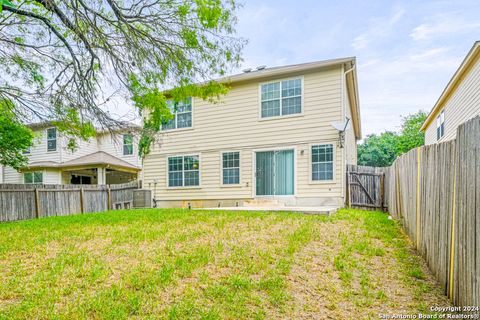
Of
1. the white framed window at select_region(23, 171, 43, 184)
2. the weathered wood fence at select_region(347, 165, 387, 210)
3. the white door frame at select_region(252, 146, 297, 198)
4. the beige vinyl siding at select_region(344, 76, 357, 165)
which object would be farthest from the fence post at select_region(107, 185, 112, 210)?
the beige vinyl siding at select_region(344, 76, 357, 165)

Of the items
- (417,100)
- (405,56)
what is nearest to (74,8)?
(405,56)

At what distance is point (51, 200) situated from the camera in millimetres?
11789

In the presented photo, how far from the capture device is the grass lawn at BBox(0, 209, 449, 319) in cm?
318

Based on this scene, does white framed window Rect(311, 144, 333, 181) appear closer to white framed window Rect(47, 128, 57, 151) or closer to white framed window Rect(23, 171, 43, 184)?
white framed window Rect(47, 128, 57, 151)

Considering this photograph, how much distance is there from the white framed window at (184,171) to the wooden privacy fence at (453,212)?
9.56 metres

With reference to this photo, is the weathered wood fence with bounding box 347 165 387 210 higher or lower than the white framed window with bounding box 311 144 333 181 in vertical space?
lower

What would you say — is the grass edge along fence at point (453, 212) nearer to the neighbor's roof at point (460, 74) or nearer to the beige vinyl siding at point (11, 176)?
the neighbor's roof at point (460, 74)

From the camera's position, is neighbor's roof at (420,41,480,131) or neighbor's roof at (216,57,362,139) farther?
neighbor's roof at (216,57,362,139)

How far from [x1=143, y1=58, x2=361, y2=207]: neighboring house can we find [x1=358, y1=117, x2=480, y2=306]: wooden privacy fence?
19.9 feet

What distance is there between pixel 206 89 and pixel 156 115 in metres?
1.27

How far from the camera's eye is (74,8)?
6.00m

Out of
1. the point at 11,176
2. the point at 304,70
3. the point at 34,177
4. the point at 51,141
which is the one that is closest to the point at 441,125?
the point at 304,70

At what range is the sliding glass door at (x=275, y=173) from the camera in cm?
1163

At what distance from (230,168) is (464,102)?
922cm
